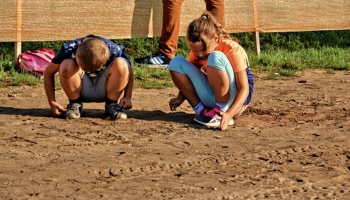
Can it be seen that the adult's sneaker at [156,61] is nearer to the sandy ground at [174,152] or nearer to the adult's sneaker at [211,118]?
the sandy ground at [174,152]

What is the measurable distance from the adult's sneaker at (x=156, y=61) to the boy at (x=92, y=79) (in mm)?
2646

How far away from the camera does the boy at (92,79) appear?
6.32 meters

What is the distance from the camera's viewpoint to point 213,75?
6.17m

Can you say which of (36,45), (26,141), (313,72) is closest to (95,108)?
(26,141)

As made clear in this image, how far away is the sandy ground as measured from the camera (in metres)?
4.66

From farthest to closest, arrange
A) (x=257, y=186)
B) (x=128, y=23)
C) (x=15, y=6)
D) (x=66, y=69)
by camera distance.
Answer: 1. (x=128, y=23)
2. (x=15, y=6)
3. (x=66, y=69)
4. (x=257, y=186)

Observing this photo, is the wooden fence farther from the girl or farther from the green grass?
the girl

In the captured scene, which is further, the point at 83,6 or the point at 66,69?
the point at 83,6

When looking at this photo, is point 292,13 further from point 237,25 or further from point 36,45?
point 36,45

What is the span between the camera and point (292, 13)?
10.6 metres

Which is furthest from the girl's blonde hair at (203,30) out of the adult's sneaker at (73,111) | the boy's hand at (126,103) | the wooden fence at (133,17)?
the wooden fence at (133,17)

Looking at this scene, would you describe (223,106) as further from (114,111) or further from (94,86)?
(94,86)

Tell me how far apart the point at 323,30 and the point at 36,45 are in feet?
13.0

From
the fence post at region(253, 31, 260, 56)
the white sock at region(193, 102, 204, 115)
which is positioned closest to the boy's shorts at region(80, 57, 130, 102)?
the white sock at region(193, 102, 204, 115)
